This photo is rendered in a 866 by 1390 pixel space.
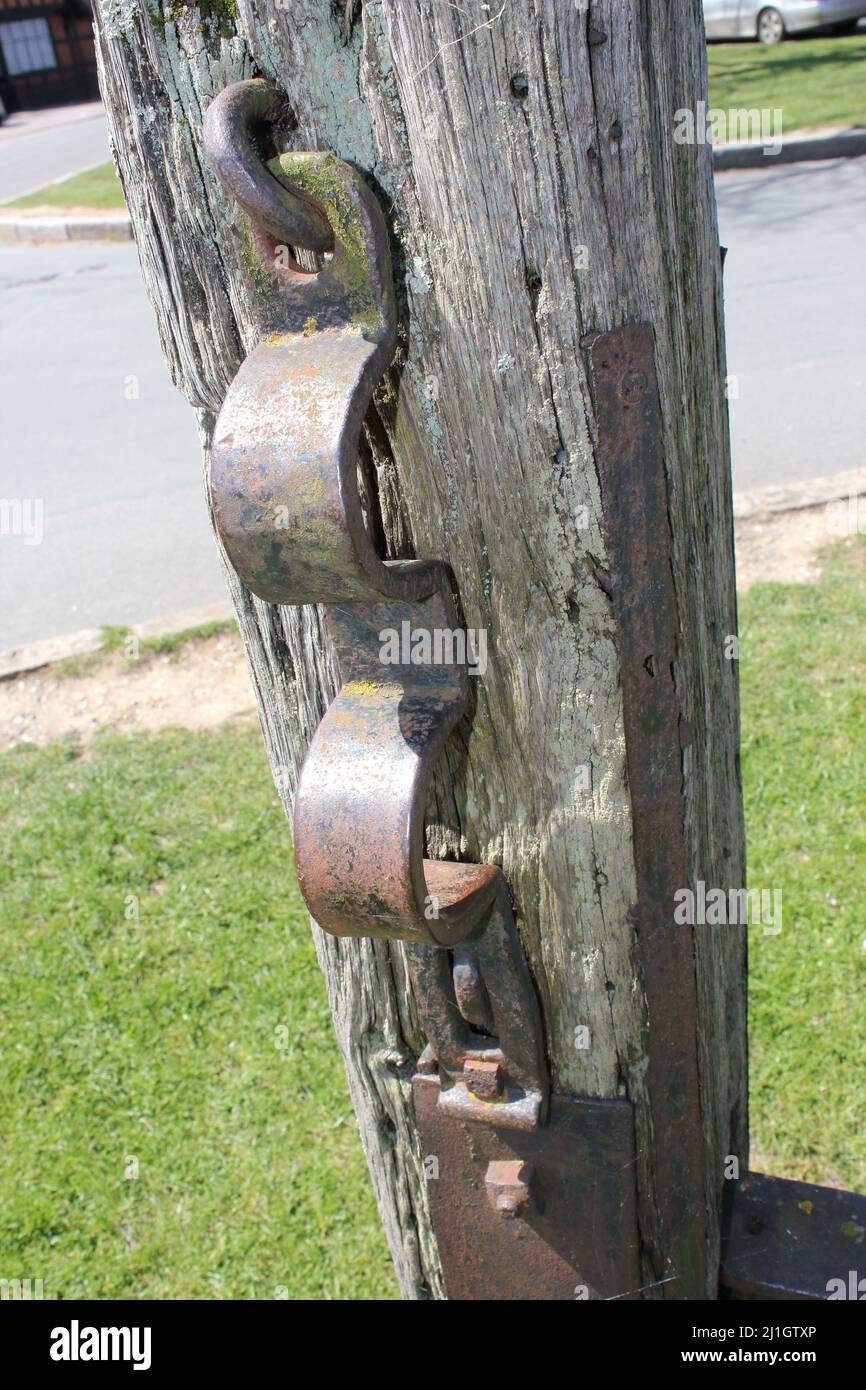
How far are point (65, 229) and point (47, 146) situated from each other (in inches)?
348

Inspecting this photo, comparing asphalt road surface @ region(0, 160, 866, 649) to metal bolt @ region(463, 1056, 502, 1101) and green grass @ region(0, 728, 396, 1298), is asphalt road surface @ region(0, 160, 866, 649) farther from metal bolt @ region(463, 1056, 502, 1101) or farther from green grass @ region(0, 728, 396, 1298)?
metal bolt @ region(463, 1056, 502, 1101)

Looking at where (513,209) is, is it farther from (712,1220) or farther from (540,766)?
(712,1220)

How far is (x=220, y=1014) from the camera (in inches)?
120

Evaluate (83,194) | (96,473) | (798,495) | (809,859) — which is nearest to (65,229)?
(83,194)

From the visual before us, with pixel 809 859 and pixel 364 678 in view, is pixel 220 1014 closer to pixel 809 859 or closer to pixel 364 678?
pixel 809 859

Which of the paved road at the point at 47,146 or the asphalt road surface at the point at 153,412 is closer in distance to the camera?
the asphalt road surface at the point at 153,412

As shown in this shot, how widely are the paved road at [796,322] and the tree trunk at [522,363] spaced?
14.6 ft

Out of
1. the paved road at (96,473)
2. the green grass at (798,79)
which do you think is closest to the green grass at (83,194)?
the paved road at (96,473)

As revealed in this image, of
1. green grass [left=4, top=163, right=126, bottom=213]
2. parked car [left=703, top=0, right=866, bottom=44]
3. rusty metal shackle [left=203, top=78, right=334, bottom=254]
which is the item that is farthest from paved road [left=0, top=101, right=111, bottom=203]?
rusty metal shackle [left=203, top=78, right=334, bottom=254]

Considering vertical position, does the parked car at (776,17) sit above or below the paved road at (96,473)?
above

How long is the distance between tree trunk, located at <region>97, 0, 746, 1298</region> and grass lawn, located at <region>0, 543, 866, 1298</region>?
155 cm

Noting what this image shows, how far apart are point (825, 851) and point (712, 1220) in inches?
83.1

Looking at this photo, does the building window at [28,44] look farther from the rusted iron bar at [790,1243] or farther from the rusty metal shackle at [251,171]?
the rusted iron bar at [790,1243]

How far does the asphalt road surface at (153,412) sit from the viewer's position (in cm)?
520
